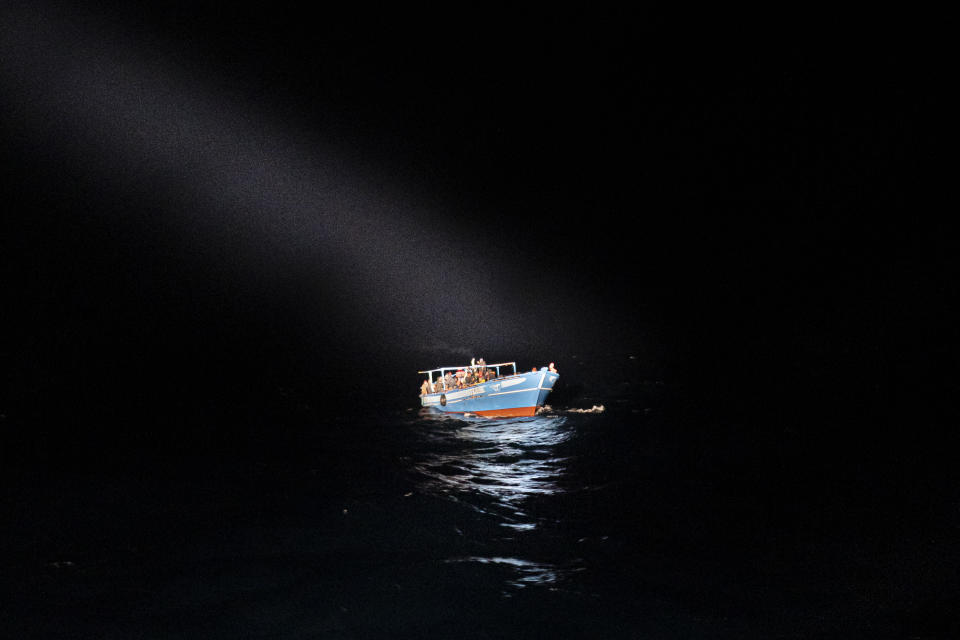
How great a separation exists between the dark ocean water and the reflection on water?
0.13m

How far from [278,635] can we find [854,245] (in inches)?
5180

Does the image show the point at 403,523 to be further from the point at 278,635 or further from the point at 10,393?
the point at 10,393

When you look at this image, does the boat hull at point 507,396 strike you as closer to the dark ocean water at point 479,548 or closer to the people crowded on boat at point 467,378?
the people crowded on boat at point 467,378

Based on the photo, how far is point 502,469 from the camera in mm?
21438

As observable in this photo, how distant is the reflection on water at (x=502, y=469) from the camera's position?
12633 millimetres

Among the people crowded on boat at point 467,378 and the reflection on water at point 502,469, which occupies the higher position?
the people crowded on boat at point 467,378

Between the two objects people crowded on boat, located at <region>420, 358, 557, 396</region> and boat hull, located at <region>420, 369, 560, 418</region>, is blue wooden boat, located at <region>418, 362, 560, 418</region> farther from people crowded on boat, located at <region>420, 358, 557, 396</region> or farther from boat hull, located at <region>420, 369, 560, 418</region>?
people crowded on boat, located at <region>420, 358, 557, 396</region>

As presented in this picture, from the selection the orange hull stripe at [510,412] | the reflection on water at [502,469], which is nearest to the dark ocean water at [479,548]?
the reflection on water at [502,469]

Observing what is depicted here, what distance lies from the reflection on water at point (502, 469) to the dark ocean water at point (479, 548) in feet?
0.43

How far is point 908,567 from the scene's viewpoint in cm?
1179

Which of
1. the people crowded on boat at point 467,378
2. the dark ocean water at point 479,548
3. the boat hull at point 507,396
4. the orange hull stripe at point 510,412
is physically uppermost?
the people crowded on boat at point 467,378

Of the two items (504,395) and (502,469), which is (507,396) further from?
(502,469)

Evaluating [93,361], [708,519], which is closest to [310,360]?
[93,361]

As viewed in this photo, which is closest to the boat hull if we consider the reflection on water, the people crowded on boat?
the people crowded on boat
